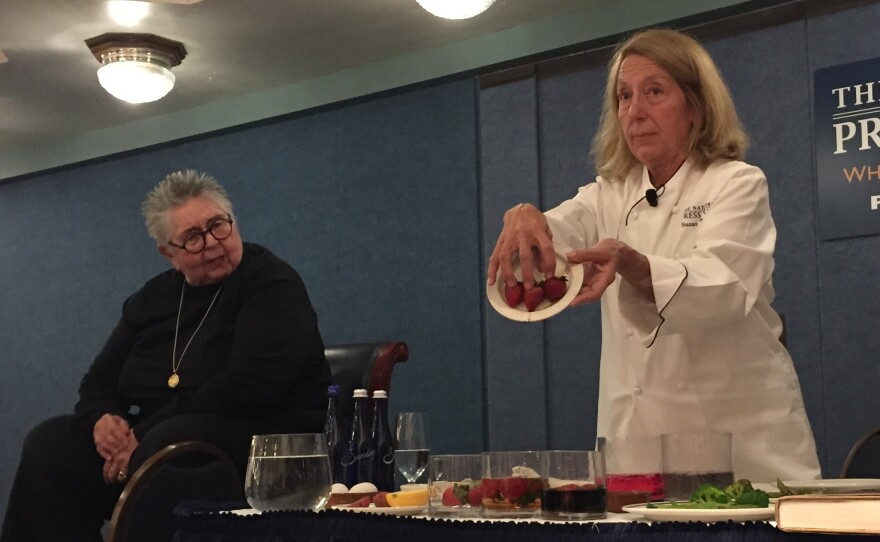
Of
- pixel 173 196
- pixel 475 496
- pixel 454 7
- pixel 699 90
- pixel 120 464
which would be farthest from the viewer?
pixel 454 7

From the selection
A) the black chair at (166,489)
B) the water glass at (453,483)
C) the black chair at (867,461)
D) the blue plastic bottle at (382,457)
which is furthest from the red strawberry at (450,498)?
the black chair at (867,461)

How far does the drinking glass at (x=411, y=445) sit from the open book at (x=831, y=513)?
1092 millimetres

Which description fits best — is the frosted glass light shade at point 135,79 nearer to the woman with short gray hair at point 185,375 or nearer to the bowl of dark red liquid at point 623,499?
the woman with short gray hair at point 185,375

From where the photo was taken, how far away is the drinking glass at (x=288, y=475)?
4.48 ft

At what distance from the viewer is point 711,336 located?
6.13ft

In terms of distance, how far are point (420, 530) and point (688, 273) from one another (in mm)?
694

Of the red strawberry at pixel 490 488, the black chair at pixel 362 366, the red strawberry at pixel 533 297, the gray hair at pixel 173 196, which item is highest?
the gray hair at pixel 173 196

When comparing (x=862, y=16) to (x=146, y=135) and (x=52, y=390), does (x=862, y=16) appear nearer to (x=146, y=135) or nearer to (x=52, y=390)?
(x=146, y=135)

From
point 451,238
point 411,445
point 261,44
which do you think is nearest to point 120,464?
point 411,445

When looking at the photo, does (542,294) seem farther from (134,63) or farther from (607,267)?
(134,63)

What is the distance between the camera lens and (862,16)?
11.9ft

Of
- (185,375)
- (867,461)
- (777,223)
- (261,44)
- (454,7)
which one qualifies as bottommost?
(867,461)

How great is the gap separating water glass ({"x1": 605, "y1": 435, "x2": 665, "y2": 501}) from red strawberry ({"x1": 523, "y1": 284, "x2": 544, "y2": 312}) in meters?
0.23

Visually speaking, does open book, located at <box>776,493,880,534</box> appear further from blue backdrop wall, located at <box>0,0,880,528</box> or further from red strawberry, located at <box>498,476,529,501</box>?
blue backdrop wall, located at <box>0,0,880,528</box>
